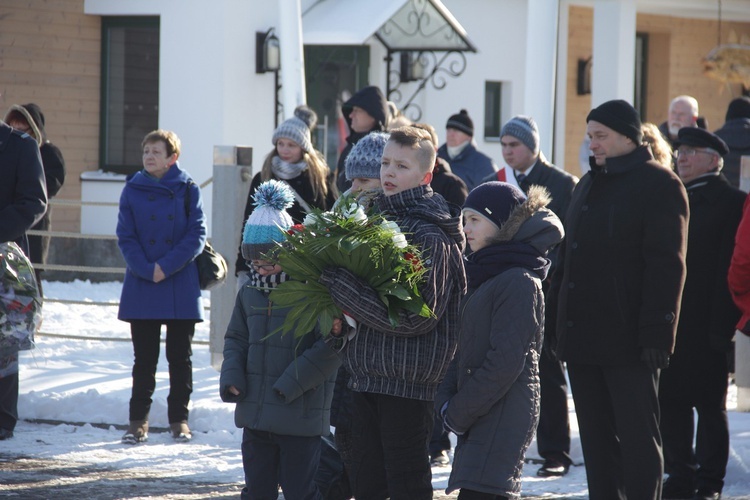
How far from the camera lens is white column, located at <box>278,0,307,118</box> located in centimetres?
1005

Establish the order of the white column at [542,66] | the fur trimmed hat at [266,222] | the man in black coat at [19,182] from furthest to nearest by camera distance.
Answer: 1. the white column at [542,66]
2. the man in black coat at [19,182]
3. the fur trimmed hat at [266,222]

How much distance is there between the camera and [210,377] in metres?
8.72

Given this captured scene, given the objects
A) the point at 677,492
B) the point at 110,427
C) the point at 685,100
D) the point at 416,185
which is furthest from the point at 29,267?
the point at 685,100

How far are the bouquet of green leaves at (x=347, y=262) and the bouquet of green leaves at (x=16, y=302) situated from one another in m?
2.45

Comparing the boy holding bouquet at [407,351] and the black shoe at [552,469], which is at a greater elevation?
the boy holding bouquet at [407,351]

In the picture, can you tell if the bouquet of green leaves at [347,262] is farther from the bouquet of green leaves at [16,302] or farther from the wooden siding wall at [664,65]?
the wooden siding wall at [664,65]

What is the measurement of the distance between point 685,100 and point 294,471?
5.64m

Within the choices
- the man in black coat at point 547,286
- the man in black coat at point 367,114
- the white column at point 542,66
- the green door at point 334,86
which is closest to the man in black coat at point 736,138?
the white column at point 542,66

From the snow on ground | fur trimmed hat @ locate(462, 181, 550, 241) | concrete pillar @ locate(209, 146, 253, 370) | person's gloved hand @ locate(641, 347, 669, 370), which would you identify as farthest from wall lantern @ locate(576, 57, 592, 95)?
fur trimmed hat @ locate(462, 181, 550, 241)

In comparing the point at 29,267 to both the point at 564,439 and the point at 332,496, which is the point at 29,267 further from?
the point at 564,439

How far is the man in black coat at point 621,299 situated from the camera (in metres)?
5.24

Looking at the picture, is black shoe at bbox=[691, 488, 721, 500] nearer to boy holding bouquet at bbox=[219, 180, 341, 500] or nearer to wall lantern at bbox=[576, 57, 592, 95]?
boy holding bouquet at bbox=[219, 180, 341, 500]

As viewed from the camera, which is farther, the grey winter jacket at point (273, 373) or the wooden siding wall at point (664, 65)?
the wooden siding wall at point (664, 65)

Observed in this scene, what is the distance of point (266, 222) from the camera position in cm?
509
